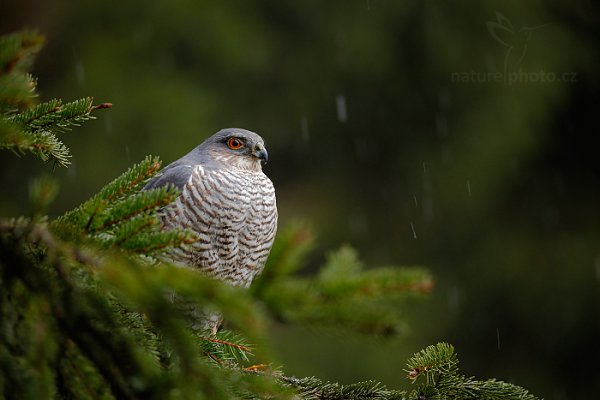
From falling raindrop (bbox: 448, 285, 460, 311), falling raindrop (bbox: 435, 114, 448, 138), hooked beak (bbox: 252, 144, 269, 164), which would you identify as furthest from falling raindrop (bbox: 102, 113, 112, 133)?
hooked beak (bbox: 252, 144, 269, 164)

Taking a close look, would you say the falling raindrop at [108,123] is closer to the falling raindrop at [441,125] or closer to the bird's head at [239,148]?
the falling raindrop at [441,125]

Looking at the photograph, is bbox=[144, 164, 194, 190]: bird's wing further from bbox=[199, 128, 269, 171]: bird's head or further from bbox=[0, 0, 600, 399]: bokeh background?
bbox=[0, 0, 600, 399]: bokeh background

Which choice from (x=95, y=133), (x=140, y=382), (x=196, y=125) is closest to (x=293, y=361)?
(x=196, y=125)

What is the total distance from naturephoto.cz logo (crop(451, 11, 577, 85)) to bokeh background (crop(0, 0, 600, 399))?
0.03 metres

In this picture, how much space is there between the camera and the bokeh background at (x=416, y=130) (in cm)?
826

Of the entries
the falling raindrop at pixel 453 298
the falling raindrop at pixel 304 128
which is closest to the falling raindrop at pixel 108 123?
the falling raindrop at pixel 304 128

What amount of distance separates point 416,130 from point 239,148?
600 centimetres

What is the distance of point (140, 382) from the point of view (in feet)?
3.88

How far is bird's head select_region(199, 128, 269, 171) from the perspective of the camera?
10.1 ft

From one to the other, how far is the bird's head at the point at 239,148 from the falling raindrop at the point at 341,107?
577 centimetres

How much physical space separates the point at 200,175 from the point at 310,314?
5.70 ft

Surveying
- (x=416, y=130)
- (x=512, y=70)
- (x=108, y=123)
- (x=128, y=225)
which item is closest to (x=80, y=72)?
(x=108, y=123)

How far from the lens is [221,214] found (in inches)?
102

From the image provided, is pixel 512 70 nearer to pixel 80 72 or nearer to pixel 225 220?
pixel 80 72
